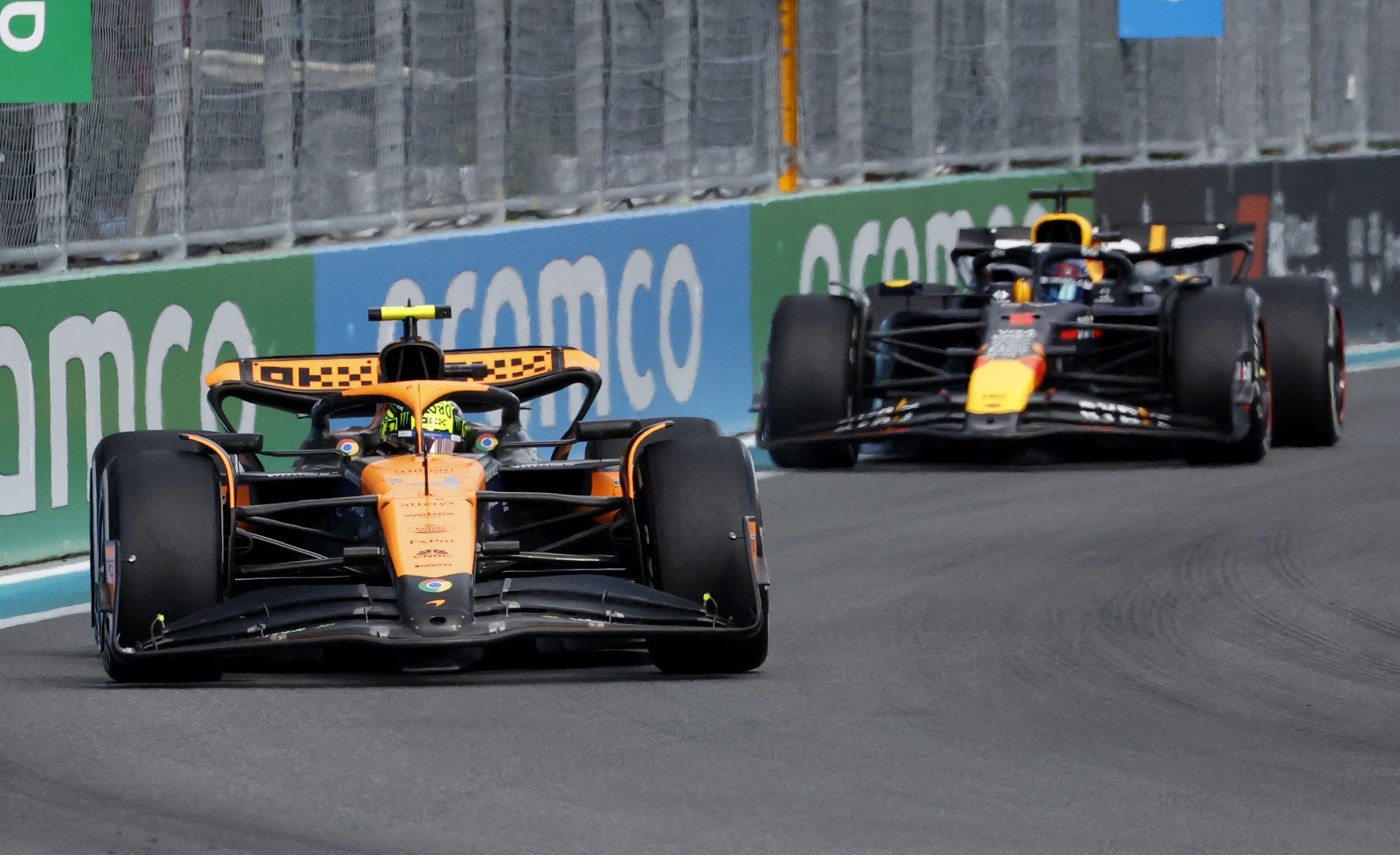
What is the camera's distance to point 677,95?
676 inches

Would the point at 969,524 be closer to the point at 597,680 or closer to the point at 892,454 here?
the point at 892,454

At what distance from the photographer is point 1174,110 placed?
23.0 metres

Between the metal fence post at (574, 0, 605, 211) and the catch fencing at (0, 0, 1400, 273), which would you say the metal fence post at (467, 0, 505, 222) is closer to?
the catch fencing at (0, 0, 1400, 273)

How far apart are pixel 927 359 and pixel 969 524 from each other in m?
3.78

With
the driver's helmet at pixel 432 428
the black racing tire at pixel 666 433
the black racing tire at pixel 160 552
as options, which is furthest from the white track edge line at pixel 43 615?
the black racing tire at pixel 666 433

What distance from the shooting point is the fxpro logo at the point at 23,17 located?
11.3 metres

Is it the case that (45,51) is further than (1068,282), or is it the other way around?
(1068,282)

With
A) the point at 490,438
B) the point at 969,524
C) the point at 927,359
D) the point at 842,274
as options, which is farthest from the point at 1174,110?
the point at 490,438

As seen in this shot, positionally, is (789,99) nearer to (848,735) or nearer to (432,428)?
(432,428)

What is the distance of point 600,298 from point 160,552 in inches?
288

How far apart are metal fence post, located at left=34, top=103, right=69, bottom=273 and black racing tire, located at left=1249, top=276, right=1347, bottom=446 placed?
691 centimetres

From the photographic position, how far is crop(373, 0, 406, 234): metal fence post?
563 inches

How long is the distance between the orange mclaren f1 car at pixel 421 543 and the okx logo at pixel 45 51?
2787mm

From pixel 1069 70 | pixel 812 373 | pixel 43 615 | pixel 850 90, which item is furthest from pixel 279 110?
pixel 1069 70
